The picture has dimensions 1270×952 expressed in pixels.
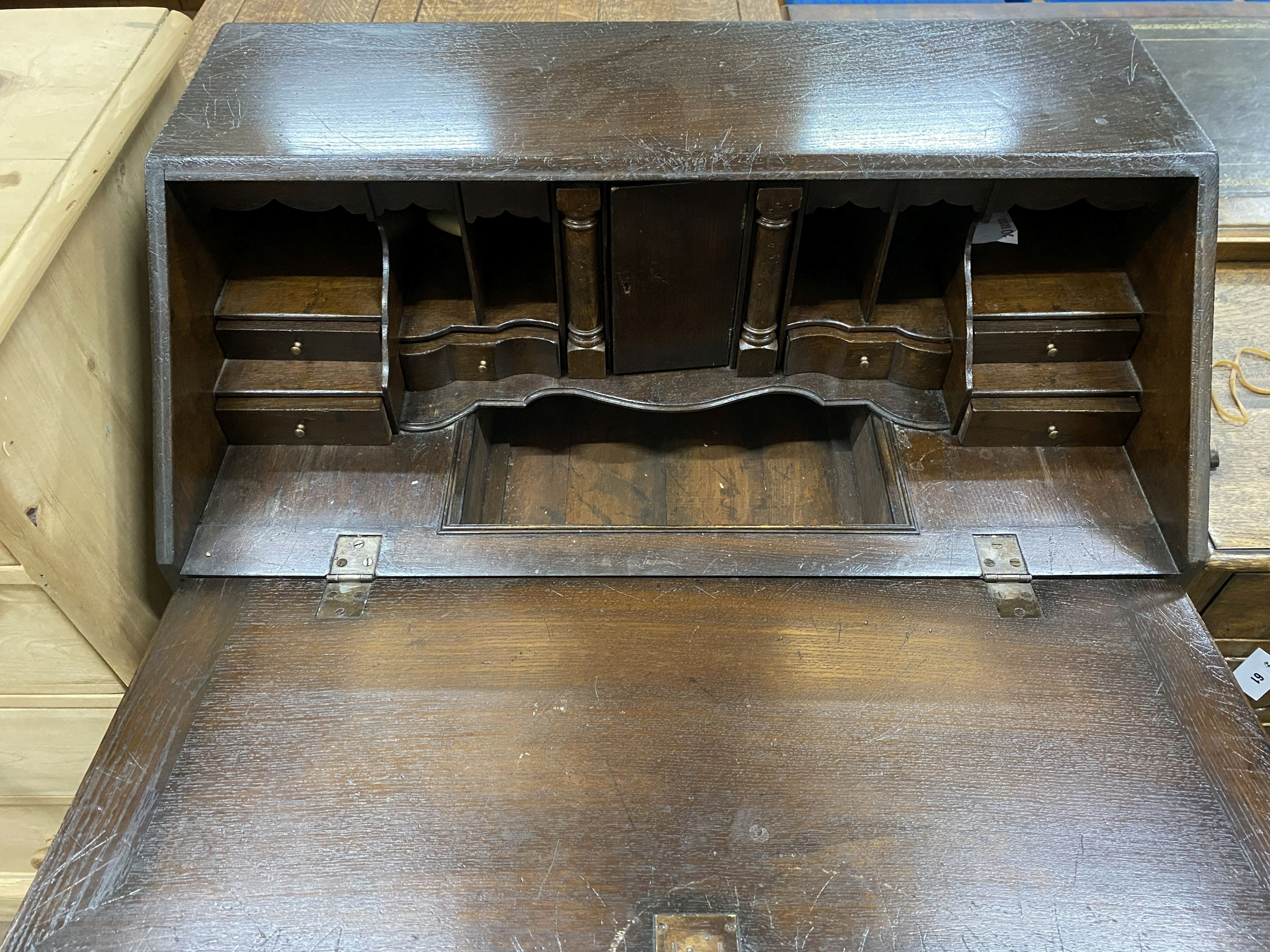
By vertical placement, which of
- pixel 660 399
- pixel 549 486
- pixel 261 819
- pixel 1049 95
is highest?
Result: pixel 1049 95

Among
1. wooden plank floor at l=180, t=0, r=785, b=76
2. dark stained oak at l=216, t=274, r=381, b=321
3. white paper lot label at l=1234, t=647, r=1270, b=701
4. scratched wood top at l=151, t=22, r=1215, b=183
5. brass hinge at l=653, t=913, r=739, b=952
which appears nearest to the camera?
brass hinge at l=653, t=913, r=739, b=952

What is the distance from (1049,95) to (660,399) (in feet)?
1.93

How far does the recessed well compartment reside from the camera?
4.38 ft

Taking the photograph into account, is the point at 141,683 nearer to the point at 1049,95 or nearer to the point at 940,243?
the point at 940,243

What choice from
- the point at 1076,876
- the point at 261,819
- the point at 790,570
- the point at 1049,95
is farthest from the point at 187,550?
the point at 1049,95

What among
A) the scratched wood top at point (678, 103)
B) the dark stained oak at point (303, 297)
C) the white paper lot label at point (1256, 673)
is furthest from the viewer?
the white paper lot label at point (1256, 673)

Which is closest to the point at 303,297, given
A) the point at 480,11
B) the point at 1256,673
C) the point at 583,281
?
the point at 583,281

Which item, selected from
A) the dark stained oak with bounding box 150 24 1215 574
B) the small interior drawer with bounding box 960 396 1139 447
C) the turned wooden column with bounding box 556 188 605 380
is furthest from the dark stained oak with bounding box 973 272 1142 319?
the turned wooden column with bounding box 556 188 605 380

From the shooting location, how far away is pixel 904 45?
1.12 meters

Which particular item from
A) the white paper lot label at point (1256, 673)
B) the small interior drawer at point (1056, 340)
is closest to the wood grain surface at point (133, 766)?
the small interior drawer at point (1056, 340)

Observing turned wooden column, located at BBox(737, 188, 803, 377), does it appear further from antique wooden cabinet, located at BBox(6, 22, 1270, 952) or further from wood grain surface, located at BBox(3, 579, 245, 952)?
wood grain surface, located at BBox(3, 579, 245, 952)

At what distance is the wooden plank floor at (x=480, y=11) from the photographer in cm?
161

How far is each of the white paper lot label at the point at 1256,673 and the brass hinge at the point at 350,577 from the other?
1.26 metres

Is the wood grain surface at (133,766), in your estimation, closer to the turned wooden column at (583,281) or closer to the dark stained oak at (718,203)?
the dark stained oak at (718,203)
